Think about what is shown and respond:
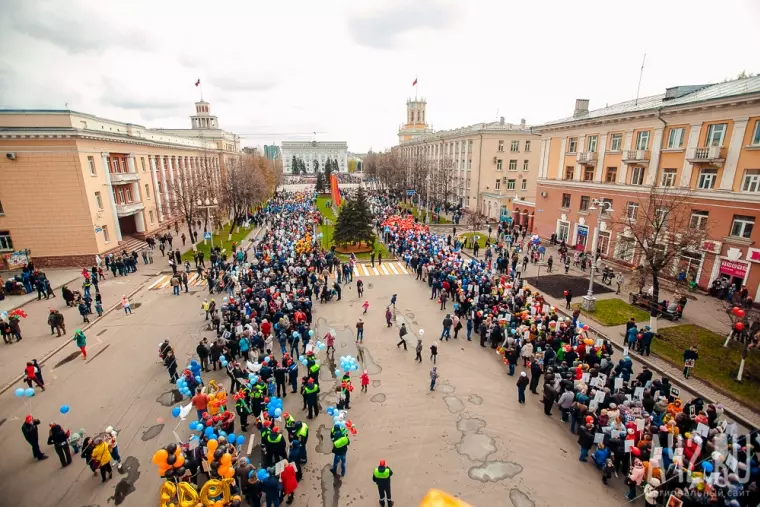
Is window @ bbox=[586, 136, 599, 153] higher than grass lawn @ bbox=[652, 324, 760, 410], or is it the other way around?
window @ bbox=[586, 136, 599, 153]

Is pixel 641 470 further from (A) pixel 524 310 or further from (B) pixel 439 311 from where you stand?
(B) pixel 439 311

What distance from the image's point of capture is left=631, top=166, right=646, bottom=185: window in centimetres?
2631

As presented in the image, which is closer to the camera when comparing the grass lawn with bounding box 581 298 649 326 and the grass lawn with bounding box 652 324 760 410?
the grass lawn with bounding box 652 324 760 410

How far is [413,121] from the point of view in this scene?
107m

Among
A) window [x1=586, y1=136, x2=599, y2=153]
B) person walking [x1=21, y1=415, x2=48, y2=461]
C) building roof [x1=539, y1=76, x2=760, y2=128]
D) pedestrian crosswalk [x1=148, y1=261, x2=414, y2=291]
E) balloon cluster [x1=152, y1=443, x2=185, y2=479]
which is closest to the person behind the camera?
balloon cluster [x1=152, y1=443, x2=185, y2=479]

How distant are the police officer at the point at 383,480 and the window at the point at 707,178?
25447 millimetres

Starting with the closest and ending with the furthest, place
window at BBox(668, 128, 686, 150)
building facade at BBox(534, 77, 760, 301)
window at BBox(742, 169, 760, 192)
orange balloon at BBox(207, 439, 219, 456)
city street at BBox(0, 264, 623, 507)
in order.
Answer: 1. orange balloon at BBox(207, 439, 219, 456)
2. city street at BBox(0, 264, 623, 507)
3. window at BBox(742, 169, 760, 192)
4. building facade at BBox(534, 77, 760, 301)
5. window at BBox(668, 128, 686, 150)

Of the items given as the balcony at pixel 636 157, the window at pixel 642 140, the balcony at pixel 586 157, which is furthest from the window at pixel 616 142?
the balcony at pixel 586 157

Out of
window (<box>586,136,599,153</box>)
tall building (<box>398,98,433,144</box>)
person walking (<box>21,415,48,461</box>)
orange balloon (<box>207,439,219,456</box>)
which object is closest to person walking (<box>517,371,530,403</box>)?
orange balloon (<box>207,439,219,456</box>)

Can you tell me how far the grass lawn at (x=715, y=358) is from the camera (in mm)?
12742

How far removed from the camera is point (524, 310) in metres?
16.2

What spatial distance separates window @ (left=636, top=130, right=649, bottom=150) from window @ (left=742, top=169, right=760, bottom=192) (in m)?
6.50

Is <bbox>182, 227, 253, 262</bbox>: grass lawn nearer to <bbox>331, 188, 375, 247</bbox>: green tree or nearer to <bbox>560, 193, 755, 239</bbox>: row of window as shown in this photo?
<bbox>331, 188, 375, 247</bbox>: green tree

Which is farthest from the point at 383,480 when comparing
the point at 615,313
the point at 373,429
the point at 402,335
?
the point at 615,313
